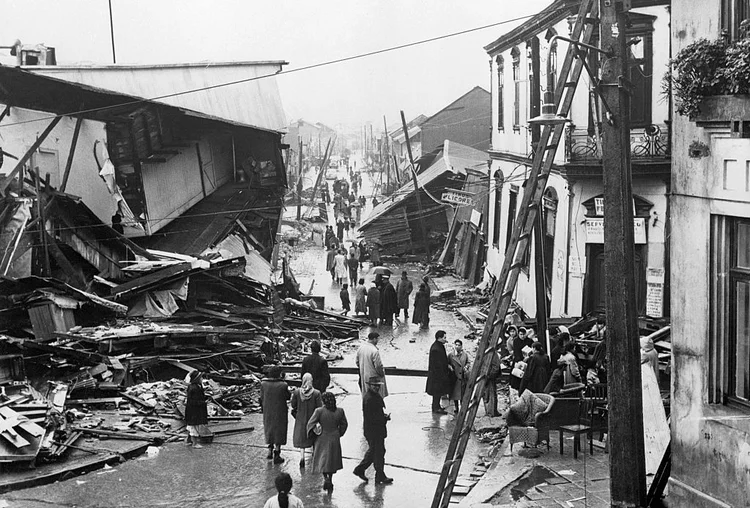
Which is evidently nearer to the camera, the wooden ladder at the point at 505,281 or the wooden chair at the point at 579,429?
the wooden ladder at the point at 505,281

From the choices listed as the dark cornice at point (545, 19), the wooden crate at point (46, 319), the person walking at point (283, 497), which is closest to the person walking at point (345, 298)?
the dark cornice at point (545, 19)

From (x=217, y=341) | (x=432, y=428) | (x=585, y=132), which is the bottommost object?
(x=432, y=428)

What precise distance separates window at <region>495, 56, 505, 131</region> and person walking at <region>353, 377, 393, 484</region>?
19854 mm

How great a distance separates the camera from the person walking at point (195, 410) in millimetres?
13891

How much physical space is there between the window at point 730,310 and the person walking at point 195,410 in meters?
8.00

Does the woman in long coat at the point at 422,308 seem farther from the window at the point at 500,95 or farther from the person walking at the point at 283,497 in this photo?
the person walking at the point at 283,497

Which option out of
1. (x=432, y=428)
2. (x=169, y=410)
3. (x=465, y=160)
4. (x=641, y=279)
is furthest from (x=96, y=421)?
(x=465, y=160)

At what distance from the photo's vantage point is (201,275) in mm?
22297

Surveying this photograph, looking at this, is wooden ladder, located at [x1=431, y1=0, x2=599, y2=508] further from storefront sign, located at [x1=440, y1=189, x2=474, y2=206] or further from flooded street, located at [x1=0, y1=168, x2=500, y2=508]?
storefront sign, located at [x1=440, y1=189, x2=474, y2=206]

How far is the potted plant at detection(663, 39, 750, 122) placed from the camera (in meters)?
8.11

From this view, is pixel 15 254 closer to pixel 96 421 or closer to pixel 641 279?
pixel 96 421

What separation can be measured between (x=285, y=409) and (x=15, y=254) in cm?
839

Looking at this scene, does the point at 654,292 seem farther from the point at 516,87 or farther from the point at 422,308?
the point at 516,87

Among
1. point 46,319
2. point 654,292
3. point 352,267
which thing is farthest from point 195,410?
point 352,267
